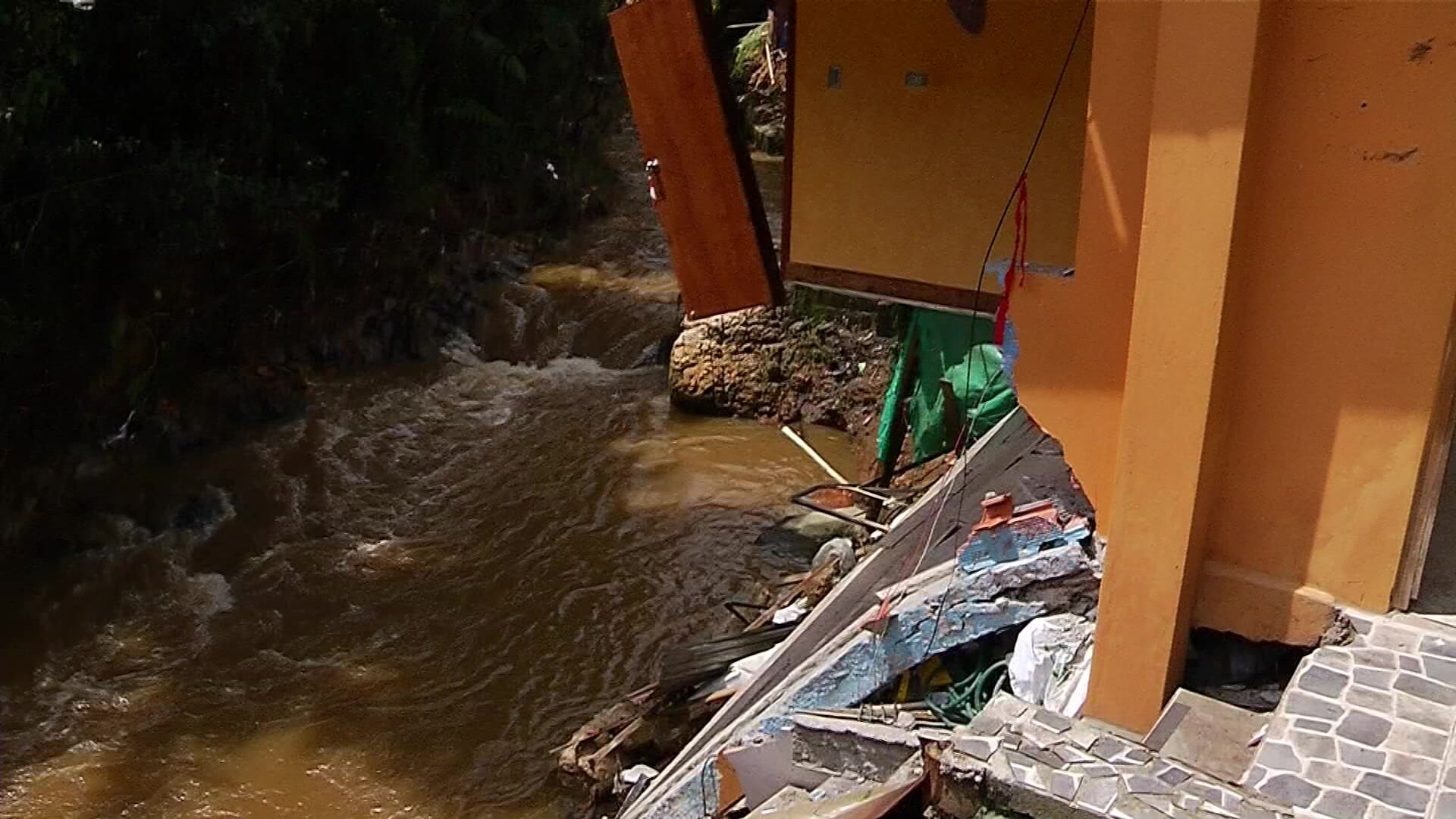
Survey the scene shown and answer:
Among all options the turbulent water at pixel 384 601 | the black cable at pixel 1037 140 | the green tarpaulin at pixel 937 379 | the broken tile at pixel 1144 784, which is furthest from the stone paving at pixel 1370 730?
the turbulent water at pixel 384 601

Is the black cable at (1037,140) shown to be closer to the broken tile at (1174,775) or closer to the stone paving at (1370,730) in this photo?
the stone paving at (1370,730)

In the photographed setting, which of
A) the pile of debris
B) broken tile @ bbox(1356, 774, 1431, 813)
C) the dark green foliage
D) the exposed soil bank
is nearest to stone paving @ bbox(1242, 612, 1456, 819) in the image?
broken tile @ bbox(1356, 774, 1431, 813)

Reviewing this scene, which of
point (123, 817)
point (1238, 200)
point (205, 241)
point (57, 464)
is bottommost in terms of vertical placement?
point (123, 817)

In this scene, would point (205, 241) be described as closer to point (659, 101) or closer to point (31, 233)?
point (31, 233)

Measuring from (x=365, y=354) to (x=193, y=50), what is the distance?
16.4ft

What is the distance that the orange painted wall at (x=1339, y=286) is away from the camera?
3.79 m

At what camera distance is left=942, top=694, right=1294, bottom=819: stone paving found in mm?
3812

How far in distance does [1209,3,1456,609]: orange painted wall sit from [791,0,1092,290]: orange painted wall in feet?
7.98

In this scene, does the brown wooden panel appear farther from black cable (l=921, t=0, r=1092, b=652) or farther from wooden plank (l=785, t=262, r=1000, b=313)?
black cable (l=921, t=0, r=1092, b=652)

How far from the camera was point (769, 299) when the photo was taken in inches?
283

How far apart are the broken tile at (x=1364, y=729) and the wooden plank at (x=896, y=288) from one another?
10.5 feet

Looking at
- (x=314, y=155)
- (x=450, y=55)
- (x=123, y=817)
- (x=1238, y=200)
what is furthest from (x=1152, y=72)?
(x=450, y=55)

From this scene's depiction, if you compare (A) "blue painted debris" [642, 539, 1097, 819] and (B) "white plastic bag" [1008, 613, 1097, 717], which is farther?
(A) "blue painted debris" [642, 539, 1097, 819]

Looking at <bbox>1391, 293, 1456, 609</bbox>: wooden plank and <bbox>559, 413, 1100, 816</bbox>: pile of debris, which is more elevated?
<bbox>1391, 293, 1456, 609</bbox>: wooden plank
